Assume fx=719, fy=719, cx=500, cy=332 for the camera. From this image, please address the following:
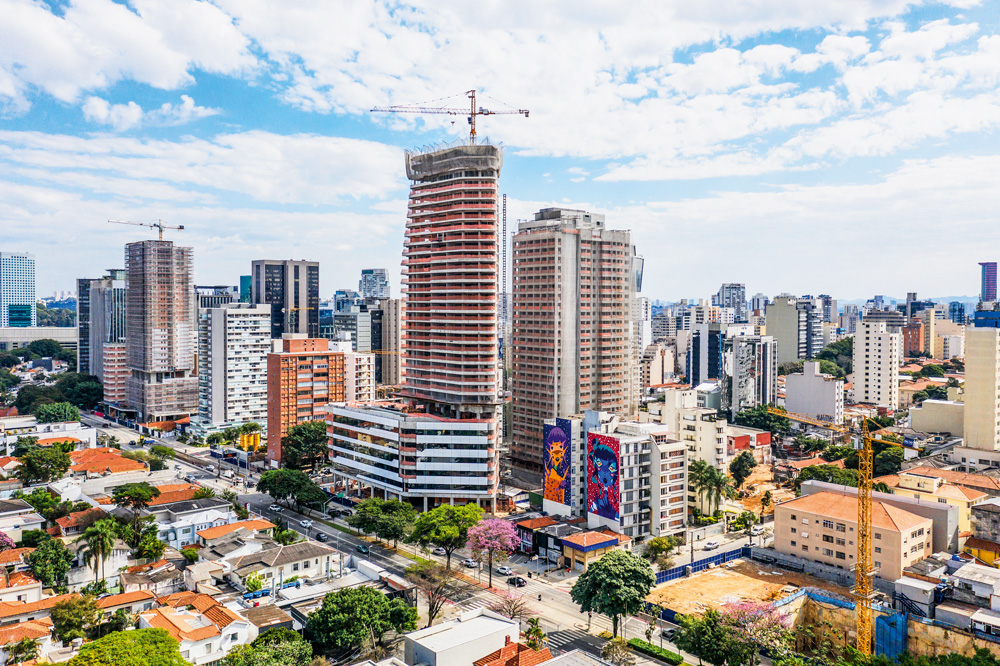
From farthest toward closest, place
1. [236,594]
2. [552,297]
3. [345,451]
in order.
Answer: [552,297], [345,451], [236,594]

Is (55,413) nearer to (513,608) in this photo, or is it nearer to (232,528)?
(232,528)

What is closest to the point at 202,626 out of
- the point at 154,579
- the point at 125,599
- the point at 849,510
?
the point at 125,599

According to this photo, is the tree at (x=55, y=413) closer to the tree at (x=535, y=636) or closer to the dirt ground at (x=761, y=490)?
the tree at (x=535, y=636)

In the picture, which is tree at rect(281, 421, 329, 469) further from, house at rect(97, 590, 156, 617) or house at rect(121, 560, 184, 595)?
house at rect(97, 590, 156, 617)

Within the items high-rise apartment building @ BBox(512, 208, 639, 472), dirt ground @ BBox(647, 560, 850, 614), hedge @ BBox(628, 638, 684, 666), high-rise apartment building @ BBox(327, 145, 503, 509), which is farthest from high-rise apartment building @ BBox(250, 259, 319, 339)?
hedge @ BBox(628, 638, 684, 666)

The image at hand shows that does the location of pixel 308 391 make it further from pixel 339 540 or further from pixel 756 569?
pixel 756 569

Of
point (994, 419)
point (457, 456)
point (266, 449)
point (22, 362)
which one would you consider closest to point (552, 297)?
point (457, 456)
